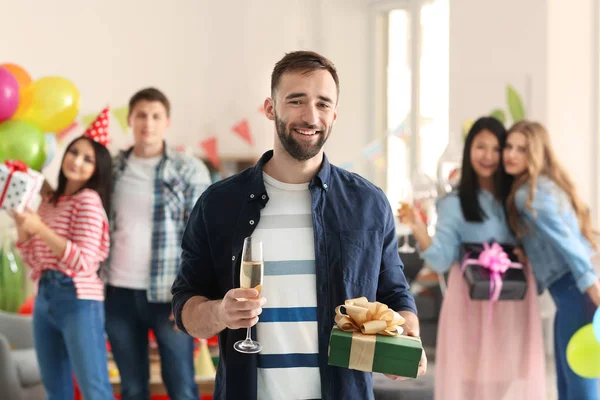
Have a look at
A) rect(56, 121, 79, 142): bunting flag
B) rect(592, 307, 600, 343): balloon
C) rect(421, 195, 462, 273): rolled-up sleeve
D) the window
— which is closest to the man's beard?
rect(592, 307, 600, 343): balloon

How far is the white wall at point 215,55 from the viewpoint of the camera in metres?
7.05

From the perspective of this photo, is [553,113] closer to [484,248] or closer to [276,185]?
[484,248]

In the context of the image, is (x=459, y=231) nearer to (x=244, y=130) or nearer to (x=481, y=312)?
(x=481, y=312)

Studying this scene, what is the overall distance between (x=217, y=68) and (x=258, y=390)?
627 cm

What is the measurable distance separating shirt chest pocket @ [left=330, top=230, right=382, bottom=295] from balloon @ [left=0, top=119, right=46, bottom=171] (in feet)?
6.68

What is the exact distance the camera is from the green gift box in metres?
1.67

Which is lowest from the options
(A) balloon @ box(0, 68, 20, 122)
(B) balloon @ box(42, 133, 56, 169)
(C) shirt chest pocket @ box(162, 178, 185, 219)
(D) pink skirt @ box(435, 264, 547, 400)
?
(D) pink skirt @ box(435, 264, 547, 400)

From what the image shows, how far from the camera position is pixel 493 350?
3588 millimetres

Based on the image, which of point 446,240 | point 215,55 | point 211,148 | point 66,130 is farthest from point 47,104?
point 215,55

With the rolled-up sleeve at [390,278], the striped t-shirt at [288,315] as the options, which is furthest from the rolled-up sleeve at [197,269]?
the rolled-up sleeve at [390,278]

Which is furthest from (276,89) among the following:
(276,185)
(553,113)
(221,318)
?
(553,113)

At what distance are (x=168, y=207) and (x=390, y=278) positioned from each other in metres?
1.79

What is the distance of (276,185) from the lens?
185cm

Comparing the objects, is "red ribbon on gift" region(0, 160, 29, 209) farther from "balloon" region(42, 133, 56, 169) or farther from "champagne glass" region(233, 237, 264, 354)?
"champagne glass" region(233, 237, 264, 354)
